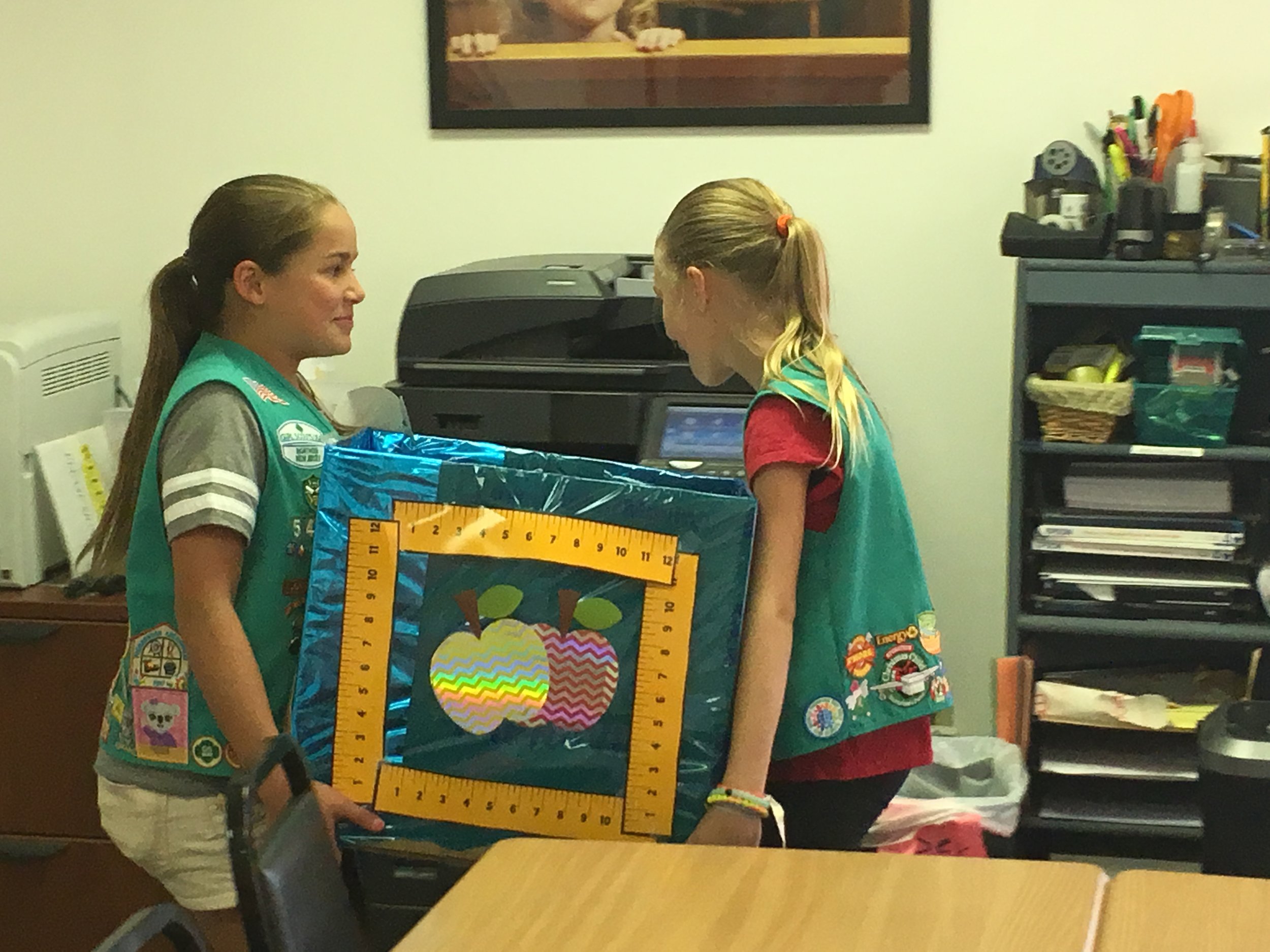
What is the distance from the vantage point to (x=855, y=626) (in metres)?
1.54

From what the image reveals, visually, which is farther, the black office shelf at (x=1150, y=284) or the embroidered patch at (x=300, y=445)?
the black office shelf at (x=1150, y=284)

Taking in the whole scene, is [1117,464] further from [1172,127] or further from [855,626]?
[855,626]

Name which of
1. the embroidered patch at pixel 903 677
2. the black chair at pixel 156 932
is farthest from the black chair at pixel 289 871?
the embroidered patch at pixel 903 677

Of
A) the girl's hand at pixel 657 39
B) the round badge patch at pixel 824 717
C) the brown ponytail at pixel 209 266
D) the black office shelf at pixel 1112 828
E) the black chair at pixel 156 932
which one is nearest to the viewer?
the black chair at pixel 156 932

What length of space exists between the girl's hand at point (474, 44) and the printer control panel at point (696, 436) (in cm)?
88

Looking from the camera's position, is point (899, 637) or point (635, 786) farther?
point (899, 637)

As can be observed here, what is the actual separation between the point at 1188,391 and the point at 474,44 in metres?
1.43

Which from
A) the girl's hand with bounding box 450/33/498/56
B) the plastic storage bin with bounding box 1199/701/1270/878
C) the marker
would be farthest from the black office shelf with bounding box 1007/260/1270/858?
the girl's hand with bounding box 450/33/498/56

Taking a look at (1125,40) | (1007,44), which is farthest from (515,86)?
(1125,40)

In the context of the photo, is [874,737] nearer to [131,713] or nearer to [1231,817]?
[1231,817]

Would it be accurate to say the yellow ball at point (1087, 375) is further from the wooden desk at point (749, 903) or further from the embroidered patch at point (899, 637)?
the wooden desk at point (749, 903)

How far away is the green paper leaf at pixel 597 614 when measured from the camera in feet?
4.75

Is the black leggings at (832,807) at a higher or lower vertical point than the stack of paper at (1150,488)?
lower

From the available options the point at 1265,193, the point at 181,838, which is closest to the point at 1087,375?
the point at 1265,193
